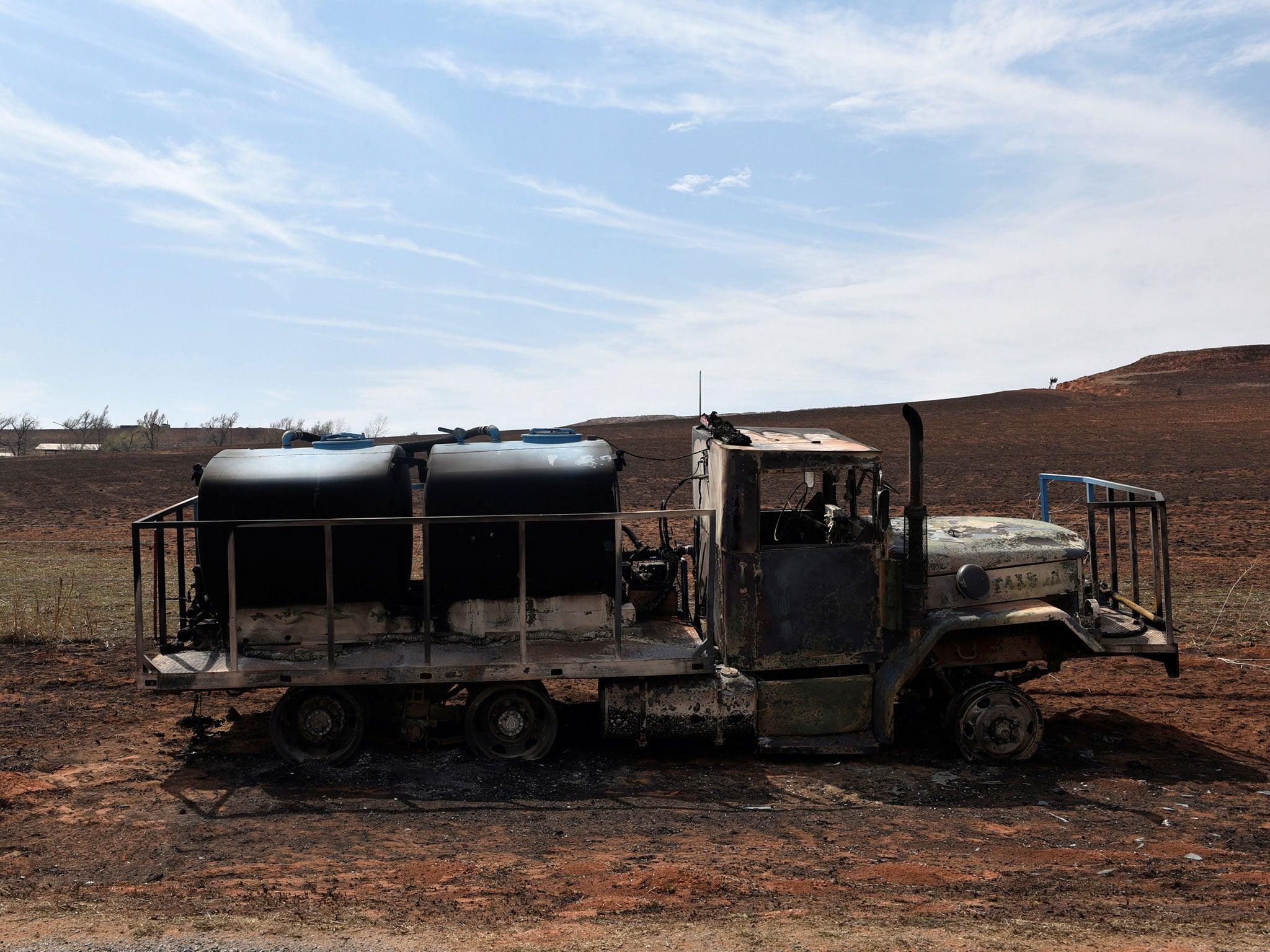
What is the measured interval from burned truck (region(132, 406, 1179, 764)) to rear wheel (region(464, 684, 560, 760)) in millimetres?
19

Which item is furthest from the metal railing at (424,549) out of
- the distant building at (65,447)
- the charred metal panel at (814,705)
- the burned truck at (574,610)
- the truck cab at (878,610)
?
the distant building at (65,447)

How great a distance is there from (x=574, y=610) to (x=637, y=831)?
7.36 ft

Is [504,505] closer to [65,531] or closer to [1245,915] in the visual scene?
[1245,915]

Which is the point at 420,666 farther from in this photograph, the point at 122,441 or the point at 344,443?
→ the point at 122,441

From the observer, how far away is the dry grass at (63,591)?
13.6 m

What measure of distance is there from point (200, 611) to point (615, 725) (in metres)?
3.89

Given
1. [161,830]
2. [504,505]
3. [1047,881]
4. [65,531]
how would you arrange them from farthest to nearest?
[65,531], [504,505], [161,830], [1047,881]

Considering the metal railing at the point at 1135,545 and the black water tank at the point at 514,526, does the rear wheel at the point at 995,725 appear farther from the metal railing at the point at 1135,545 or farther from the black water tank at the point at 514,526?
the black water tank at the point at 514,526

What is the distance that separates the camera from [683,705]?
338 inches

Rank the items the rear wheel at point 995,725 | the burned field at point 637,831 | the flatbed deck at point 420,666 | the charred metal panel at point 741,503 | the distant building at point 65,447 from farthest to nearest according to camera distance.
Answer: the distant building at point 65,447, the rear wheel at point 995,725, the charred metal panel at point 741,503, the flatbed deck at point 420,666, the burned field at point 637,831

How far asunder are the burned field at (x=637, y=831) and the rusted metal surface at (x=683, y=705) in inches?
14.2

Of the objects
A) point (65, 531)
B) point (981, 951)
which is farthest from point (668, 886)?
point (65, 531)

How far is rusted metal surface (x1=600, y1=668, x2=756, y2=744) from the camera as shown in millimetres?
8570

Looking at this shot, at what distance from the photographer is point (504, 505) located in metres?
8.58
